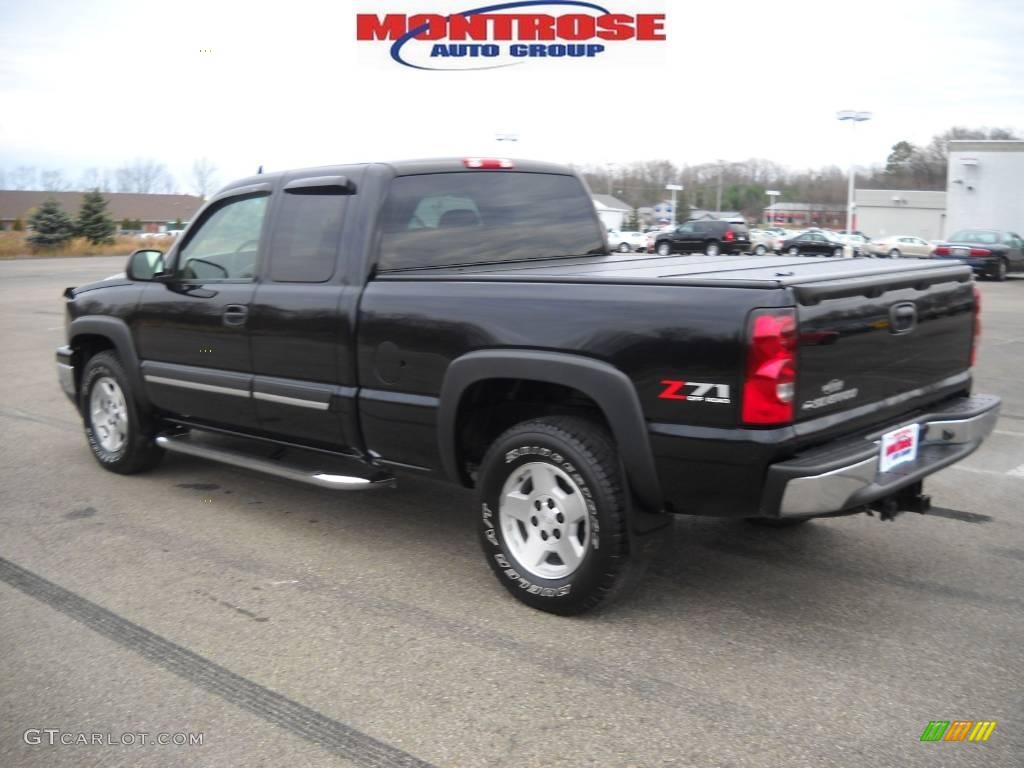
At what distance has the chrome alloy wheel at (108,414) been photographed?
6.20 metres

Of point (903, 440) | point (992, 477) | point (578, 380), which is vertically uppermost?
point (578, 380)

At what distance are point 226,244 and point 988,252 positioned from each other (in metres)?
28.3

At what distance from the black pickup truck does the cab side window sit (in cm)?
2

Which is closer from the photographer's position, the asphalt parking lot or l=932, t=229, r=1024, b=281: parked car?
the asphalt parking lot

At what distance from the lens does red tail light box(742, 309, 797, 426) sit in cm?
328

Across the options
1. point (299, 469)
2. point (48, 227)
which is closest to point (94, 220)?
point (48, 227)

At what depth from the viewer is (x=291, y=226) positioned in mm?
5043

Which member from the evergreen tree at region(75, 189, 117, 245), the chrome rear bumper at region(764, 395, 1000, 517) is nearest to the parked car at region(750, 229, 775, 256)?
the evergreen tree at region(75, 189, 117, 245)

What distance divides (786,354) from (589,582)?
3.98 ft

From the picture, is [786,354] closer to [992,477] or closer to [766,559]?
[766,559]

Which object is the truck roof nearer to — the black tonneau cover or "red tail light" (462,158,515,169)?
"red tail light" (462,158,515,169)

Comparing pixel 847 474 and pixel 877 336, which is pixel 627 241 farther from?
pixel 847 474

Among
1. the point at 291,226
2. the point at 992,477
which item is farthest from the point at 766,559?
the point at 291,226

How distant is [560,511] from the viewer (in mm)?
3896
